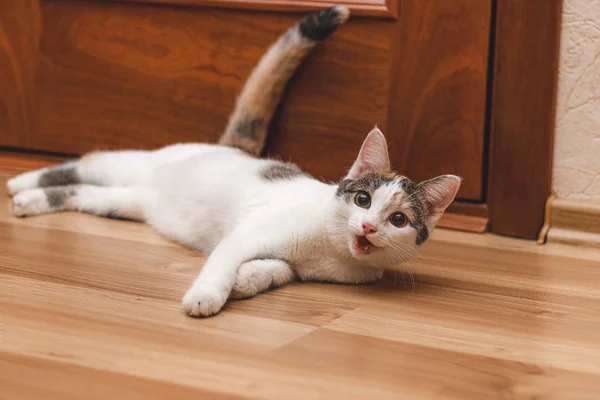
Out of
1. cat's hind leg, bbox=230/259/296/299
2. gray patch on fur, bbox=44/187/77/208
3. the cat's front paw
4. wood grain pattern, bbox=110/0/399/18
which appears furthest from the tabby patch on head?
gray patch on fur, bbox=44/187/77/208

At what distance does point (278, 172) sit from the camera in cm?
183

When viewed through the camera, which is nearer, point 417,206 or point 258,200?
point 417,206

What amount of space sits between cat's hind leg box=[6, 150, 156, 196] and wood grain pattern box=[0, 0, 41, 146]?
446 mm

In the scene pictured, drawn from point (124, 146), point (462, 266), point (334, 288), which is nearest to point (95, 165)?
point (124, 146)

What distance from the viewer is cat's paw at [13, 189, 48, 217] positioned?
6.48 ft

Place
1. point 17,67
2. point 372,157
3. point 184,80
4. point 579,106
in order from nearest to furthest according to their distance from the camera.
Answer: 1. point 372,157
2. point 579,106
3. point 184,80
4. point 17,67

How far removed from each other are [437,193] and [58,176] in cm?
113

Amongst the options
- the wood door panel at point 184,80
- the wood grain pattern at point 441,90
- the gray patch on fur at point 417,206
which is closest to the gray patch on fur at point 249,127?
the wood door panel at point 184,80

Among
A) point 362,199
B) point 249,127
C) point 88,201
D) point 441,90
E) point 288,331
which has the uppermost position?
point 441,90

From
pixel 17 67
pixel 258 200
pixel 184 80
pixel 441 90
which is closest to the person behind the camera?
pixel 258 200

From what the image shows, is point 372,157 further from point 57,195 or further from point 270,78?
point 57,195

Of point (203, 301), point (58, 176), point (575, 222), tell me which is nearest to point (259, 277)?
point (203, 301)

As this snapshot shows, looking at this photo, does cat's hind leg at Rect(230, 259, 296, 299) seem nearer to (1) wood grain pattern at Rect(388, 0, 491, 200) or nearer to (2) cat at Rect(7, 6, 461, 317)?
(2) cat at Rect(7, 6, 461, 317)

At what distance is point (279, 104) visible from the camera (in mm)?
2246
